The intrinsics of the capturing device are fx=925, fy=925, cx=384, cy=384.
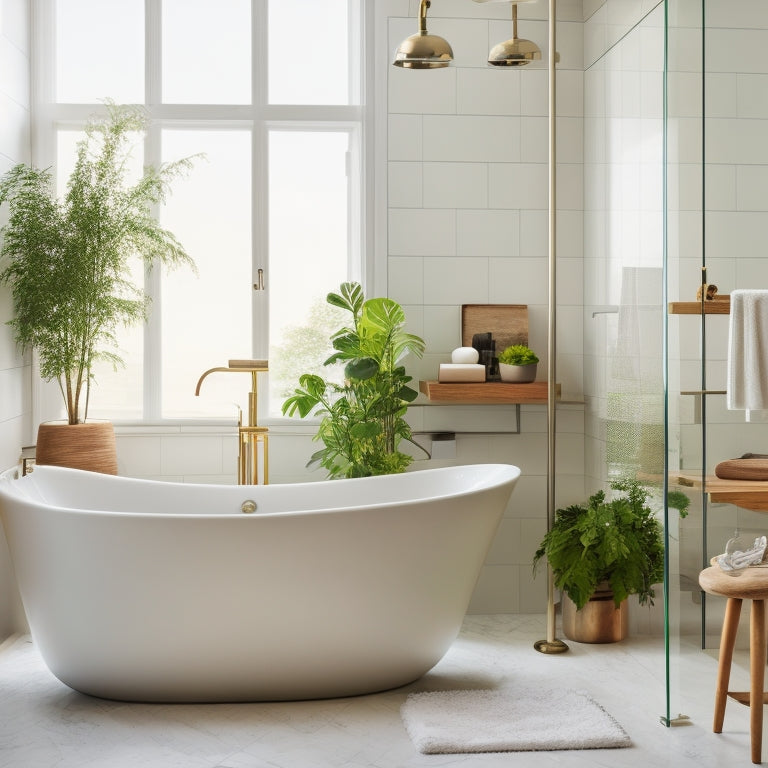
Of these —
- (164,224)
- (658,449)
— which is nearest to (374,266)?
(164,224)

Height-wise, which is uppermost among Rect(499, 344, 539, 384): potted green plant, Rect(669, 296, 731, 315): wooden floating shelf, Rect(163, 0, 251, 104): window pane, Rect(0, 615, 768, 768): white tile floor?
Rect(163, 0, 251, 104): window pane

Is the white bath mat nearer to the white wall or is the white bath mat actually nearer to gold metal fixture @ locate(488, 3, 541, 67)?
the white wall

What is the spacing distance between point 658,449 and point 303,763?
1.48 metres

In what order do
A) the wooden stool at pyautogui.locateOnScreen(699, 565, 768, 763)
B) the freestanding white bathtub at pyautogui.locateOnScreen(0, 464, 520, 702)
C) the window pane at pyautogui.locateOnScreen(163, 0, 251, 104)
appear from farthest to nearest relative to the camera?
1. the window pane at pyautogui.locateOnScreen(163, 0, 251, 104)
2. the freestanding white bathtub at pyautogui.locateOnScreen(0, 464, 520, 702)
3. the wooden stool at pyautogui.locateOnScreen(699, 565, 768, 763)

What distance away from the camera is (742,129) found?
2.88m

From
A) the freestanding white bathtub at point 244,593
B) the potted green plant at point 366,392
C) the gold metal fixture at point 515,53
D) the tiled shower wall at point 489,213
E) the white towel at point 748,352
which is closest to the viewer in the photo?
the white towel at point 748,352

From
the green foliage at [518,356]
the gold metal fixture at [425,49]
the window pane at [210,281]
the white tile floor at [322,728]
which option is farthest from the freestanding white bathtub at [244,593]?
the gold metal fixture at [425,49]

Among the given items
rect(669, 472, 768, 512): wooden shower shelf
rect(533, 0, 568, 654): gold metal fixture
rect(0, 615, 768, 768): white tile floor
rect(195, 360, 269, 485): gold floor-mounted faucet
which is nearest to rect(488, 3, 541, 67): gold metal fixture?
rect(533, 0, 568, 654): gold metal fixture

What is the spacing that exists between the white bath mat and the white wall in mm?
1802

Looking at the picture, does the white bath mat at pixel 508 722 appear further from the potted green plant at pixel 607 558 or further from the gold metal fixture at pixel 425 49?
the gold metal fixture at pixel 425 49

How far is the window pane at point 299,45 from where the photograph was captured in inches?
170

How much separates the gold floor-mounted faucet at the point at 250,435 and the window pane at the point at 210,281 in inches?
15.8

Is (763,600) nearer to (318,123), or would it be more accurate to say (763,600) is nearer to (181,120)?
(318,123)

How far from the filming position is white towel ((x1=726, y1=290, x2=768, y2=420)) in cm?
276
